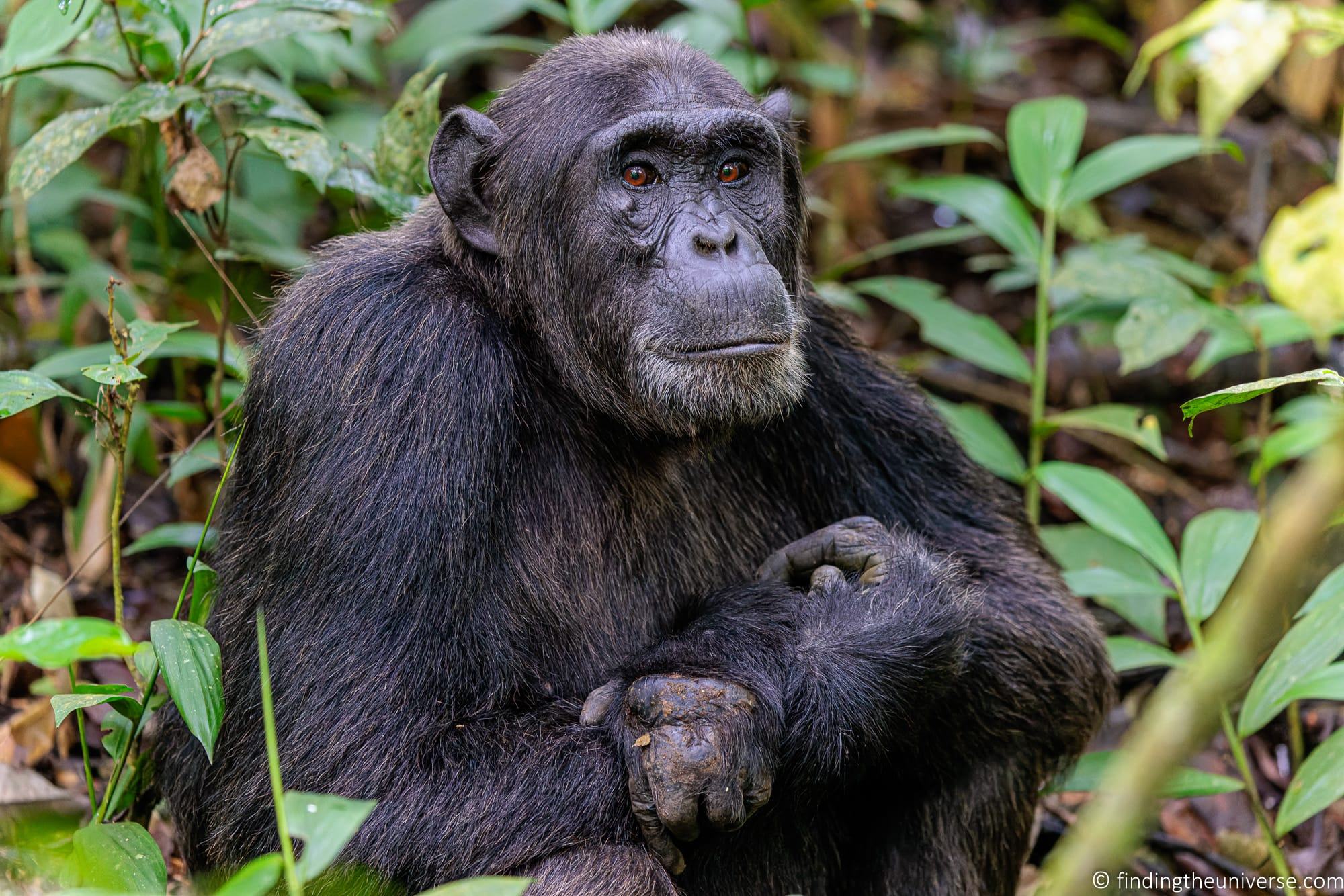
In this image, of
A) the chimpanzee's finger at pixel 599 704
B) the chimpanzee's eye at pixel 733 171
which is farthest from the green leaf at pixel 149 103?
the chimpanzee's finger at pixel 599 704

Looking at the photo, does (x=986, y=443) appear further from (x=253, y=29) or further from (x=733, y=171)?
(x=253, y=29)

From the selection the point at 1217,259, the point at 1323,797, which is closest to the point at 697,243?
the point at 1323,797

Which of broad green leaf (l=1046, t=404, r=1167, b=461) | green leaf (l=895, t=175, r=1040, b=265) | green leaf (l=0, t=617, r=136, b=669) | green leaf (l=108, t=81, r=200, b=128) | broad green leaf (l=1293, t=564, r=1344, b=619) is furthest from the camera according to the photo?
green leaf (l=895, t=175, r=1040, b=265)

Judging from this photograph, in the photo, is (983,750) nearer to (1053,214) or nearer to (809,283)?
(809,283)

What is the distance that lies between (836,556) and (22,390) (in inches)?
105

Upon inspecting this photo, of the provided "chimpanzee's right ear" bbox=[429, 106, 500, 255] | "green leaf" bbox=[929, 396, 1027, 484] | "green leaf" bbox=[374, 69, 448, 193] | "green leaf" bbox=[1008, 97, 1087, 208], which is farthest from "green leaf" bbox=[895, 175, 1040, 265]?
"chimpanzee's right ear" bbox=[429, 106, 500, 255]

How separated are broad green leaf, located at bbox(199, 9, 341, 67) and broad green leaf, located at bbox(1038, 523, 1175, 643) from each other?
3.71 m

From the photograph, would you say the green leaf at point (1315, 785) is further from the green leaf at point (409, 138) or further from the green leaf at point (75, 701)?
the green leaf at point (409, 138)

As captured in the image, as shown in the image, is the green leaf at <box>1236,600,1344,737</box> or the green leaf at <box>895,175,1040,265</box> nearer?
the green leaf at <box>1236,600,1344,737</box>

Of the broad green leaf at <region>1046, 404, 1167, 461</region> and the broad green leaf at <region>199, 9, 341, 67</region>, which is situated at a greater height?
the broad green leaf at <region>199, 9, 341, 67</region>

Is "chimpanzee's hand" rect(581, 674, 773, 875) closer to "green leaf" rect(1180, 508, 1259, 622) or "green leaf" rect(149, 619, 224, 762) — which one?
"green leaf" rect(149, 619, 224, 762)

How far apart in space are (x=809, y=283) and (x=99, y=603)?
3742mm

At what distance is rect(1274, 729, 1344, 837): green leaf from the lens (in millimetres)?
4551

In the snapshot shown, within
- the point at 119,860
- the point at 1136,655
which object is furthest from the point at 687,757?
the point at 1136,655
